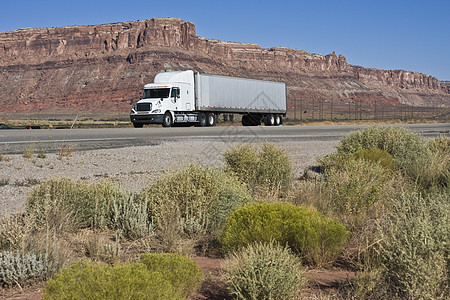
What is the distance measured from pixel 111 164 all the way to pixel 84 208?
780 centimetres

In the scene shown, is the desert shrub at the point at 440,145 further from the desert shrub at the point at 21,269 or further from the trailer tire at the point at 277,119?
the trailer tire at the point at 277,119

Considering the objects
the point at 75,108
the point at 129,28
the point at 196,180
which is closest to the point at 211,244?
the point at 196,180

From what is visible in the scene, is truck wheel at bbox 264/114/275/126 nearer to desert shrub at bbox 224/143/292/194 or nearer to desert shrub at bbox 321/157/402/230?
desert shrub at bbox 224/143/292/194

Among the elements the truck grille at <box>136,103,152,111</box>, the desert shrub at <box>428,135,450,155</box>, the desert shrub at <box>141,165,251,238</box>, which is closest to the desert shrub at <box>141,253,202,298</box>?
the desert shrub at <box>141,165,251,238</box>

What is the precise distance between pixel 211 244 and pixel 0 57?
565ft

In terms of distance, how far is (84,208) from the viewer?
7605 millimetres

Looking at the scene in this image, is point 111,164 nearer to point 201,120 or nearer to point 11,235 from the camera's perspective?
point 11,235

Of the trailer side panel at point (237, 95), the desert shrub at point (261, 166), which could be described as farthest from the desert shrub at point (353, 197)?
the trailer side panel at point (237, 95)

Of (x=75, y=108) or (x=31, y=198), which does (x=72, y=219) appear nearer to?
(x=31, y=198)

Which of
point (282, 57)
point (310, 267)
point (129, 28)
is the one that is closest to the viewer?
point (310, 267)

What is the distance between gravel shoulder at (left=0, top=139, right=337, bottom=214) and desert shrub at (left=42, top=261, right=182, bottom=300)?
5366 millimetres

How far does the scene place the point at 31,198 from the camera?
7.51 metres

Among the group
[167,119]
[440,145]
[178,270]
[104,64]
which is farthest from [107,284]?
[104,64]

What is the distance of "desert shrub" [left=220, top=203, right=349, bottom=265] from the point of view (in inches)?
225
